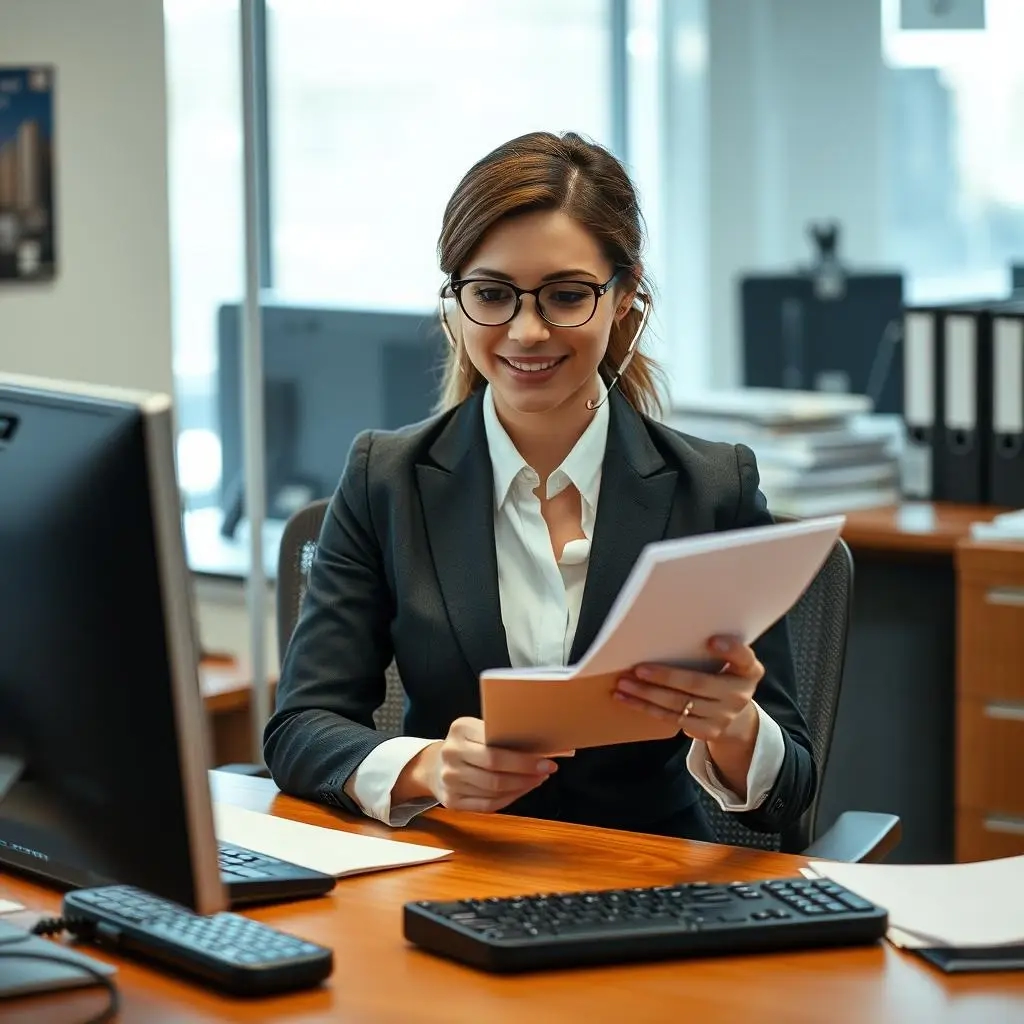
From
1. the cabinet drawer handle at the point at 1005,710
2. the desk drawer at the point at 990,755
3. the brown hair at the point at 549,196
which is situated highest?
the brown hair at the point at 549,196

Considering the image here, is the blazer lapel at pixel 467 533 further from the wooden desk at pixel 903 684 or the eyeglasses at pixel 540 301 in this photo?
the wooden desk at pixel 903 684

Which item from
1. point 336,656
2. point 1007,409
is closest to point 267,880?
point 336,656

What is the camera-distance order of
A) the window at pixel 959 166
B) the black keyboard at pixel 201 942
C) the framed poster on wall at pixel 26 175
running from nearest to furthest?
the black keyboard at pixel 201 942 < the framed poster on wall at pixel 26 175 < the window at pixel 959 166

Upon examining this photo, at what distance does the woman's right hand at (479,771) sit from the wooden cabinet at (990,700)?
5.13 ft

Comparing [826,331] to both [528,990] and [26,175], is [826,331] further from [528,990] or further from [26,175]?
[528,990]

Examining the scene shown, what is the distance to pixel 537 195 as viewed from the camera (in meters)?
1.77

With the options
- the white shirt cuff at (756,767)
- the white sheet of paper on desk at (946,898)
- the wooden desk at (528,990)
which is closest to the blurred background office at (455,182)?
the white shirt cuff at (756,767)

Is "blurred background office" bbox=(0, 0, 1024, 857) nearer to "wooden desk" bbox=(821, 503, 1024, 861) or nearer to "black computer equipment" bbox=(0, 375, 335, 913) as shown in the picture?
"wooden desk" bbox=(821, 503, 1024, 861)

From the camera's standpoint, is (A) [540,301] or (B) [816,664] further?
(B) [816,664]

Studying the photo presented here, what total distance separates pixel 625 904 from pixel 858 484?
84.1 inches

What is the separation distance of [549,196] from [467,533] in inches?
13.7

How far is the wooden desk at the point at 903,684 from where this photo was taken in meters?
3.11

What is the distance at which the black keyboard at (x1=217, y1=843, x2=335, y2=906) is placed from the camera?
1.38 m

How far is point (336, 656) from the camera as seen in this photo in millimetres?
1797
